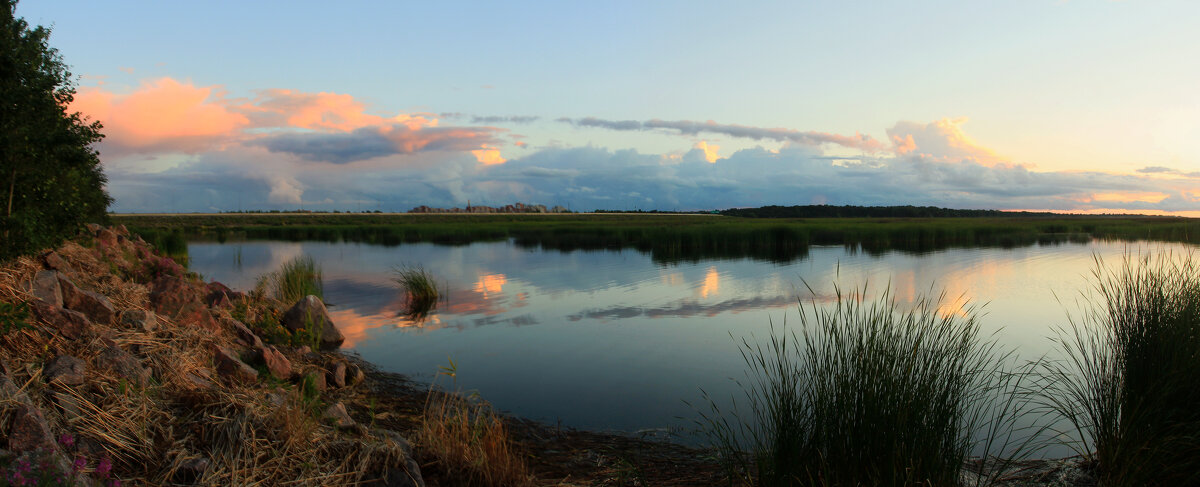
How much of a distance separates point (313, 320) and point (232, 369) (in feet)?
16.8

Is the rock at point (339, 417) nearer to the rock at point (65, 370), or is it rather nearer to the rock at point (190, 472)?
the rock at point (190, 472)

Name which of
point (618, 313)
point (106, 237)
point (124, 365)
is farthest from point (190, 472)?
point (618, 313)

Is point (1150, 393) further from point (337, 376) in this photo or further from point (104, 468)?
point (337, 376)

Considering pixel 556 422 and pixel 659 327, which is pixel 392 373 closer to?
pixel 556 422

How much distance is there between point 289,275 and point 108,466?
45.4ft

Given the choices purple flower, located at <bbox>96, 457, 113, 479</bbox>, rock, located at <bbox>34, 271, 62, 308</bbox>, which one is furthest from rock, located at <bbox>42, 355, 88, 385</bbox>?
rock, located at <bbox>34, 271, 62, 308</bbox>

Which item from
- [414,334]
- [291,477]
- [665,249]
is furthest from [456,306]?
[665,249]

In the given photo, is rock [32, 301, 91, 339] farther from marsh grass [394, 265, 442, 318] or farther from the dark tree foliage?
marsh grass [394, 265, 442, 318]

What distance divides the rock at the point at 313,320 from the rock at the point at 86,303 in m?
4.68

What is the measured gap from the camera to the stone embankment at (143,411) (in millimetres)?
3797

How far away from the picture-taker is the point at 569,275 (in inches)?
936

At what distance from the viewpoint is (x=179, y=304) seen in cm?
752

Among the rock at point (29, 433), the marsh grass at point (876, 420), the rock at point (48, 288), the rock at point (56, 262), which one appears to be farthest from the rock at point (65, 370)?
the marsh grass at point (876, 420)

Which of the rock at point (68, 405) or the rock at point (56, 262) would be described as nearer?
the rock at point (68, 405)
